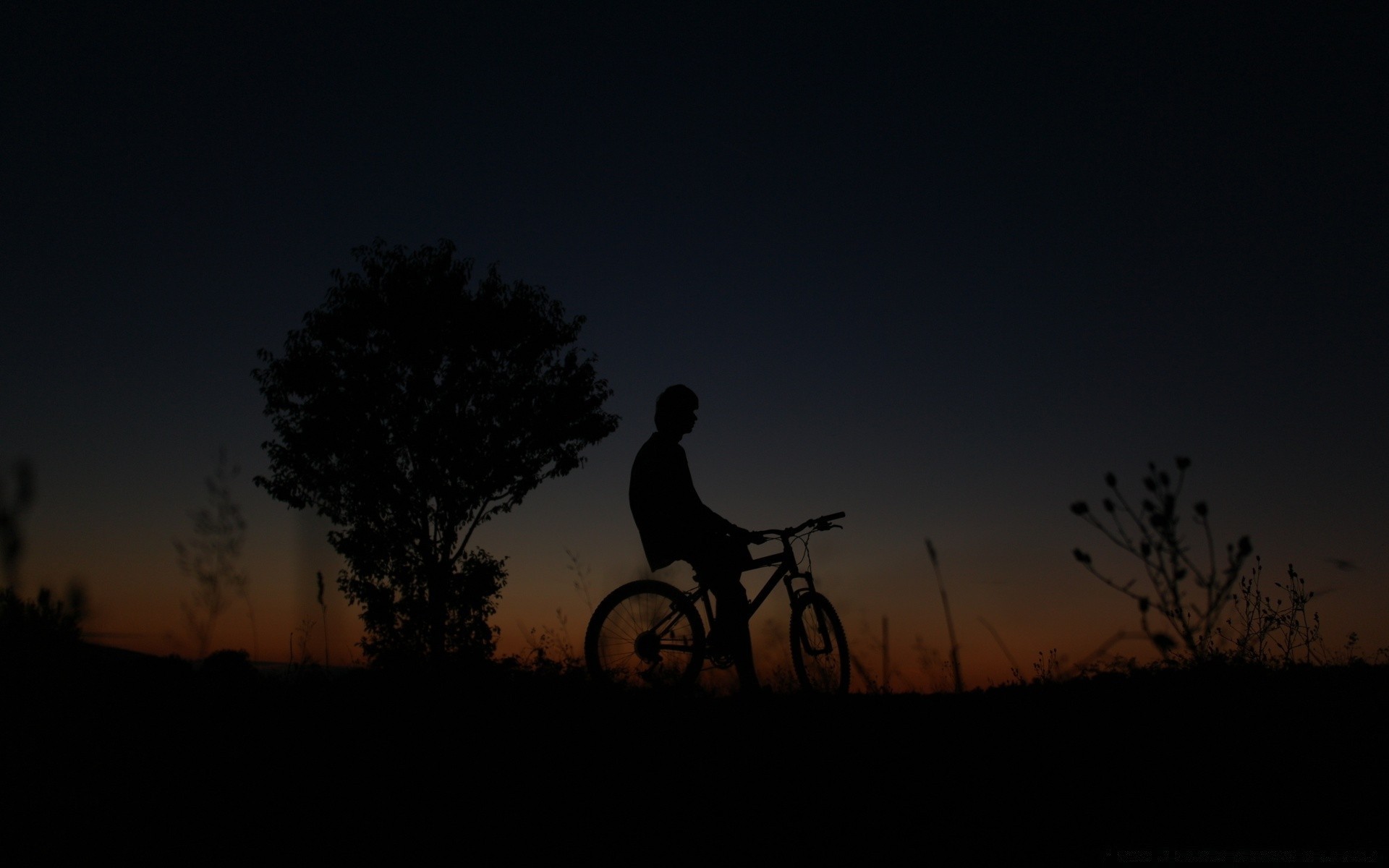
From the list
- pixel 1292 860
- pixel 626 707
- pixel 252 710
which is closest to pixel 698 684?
pixel 626 707

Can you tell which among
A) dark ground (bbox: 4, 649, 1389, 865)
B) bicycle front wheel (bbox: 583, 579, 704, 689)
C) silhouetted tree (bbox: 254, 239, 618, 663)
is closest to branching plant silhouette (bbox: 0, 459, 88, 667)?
dark ground (bbox: 4, 649, 1389, 865)

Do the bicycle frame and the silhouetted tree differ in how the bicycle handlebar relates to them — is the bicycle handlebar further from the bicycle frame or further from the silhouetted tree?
the silhouetted tree

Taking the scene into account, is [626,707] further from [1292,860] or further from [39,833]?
[1292,860]

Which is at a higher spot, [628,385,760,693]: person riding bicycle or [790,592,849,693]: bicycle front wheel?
[628,385,760,693]: person riding bicycle

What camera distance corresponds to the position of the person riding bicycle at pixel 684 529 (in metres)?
6.92

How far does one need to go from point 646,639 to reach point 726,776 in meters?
3.52

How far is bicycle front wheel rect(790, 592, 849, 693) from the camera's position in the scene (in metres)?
7.27

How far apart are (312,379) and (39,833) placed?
18697mm

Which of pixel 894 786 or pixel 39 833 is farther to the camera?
pixel 894 786

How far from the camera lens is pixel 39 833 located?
2959 millimetres

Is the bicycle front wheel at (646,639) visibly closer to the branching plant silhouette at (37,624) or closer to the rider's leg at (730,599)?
the rider's leg at (730,599)

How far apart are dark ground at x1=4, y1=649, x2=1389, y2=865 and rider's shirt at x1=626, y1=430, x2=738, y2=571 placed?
2.01 metres

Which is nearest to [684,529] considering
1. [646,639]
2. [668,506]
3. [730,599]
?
[668,506]

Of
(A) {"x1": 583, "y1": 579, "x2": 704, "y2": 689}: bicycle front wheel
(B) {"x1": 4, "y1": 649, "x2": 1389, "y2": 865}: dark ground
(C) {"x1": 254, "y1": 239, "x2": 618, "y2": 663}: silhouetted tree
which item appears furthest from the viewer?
(C) {"x1": 254, "y1": 239, "x2": 618, "y2": 663}: silhouetted tree
